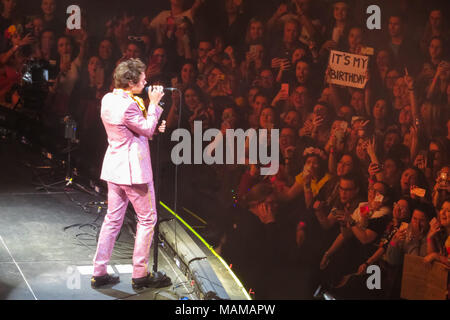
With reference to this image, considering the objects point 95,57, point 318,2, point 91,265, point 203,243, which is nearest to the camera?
point 91,265

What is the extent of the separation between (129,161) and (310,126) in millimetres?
2465

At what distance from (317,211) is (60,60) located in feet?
12.1

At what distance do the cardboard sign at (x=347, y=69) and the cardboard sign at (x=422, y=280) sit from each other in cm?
150

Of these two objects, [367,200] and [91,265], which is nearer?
[91,265]

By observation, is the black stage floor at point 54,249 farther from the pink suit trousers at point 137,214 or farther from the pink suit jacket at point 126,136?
the pink suit jacket at point 126,136

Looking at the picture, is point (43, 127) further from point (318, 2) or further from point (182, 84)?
point (318, 2)

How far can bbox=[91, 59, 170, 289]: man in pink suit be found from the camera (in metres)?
2.91

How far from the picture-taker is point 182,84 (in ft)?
19.5

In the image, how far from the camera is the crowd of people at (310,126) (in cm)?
429

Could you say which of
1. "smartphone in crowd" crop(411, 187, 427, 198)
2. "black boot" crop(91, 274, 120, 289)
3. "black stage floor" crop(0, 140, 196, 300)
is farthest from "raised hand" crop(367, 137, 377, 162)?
"black boot" crop(91, 274, 120, 289)

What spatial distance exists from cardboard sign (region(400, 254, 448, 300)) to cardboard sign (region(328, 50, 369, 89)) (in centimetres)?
150

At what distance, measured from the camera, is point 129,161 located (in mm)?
2926

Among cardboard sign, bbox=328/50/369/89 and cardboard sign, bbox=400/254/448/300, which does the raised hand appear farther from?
cardboard sign, bbox=400/254/448/300
